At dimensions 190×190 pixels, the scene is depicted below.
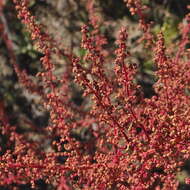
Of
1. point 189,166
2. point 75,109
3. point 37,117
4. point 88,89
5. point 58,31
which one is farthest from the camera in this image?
point 58,31

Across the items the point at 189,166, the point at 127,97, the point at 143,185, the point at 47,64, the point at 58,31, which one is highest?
the point at 58,31

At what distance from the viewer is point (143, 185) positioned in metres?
2.86

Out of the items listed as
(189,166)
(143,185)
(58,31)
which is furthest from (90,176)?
(58,31)

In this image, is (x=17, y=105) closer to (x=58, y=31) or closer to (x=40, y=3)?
(x=58, y=31)

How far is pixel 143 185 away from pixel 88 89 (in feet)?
2.88

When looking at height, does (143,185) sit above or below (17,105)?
below

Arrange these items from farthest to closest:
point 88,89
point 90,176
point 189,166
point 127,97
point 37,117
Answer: point 37,117 → point 189,166 → point 90,176 → point 127,97 → point 88,89

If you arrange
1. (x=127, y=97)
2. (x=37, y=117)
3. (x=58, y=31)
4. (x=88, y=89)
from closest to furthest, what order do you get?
(x=88, y=89), (x=127, y=97), (x=37, y=117), (x=58, y=31)

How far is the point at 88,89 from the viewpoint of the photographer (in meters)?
2.54

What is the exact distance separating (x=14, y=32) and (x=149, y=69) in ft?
8.07

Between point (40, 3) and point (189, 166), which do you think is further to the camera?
point (40, 3)

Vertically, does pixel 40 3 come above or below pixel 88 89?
above

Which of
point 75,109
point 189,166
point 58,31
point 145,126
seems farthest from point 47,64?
point 58,31

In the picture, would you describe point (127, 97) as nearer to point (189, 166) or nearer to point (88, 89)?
point (88, 89)
